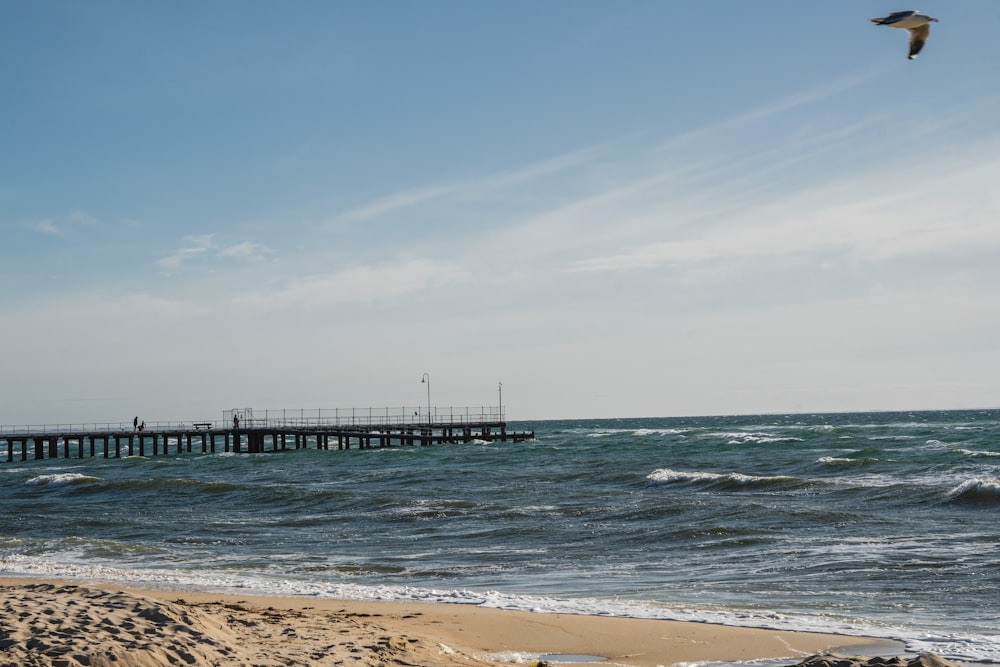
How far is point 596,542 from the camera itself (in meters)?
17.2

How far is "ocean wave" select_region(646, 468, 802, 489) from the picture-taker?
92.7 feet

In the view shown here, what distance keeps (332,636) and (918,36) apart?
7.57m

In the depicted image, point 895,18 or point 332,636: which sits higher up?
point 895,18

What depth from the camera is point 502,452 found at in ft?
182

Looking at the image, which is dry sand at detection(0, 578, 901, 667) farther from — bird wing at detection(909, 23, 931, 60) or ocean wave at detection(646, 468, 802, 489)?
ocean wave at detection(646, 468, 802, 489)

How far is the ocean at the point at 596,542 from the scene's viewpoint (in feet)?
37.5

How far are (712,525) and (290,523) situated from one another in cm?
904

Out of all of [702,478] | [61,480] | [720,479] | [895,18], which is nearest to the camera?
[895,18]


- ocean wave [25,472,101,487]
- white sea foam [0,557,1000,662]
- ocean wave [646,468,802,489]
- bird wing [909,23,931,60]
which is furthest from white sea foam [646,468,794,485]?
bird wing [909,23,931,60]

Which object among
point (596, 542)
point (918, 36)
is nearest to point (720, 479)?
point (596, 542)

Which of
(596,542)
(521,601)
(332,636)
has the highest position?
(332,636)

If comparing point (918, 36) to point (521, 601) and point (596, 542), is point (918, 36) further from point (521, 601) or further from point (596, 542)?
point (596, 542)

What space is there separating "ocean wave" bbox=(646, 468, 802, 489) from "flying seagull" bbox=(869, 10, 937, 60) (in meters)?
20.4

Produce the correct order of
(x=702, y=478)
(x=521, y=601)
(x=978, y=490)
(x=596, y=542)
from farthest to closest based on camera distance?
(x=702, y=478) < (x=978, y=490) < (x=596, y=542) < (x=521, y=601)
